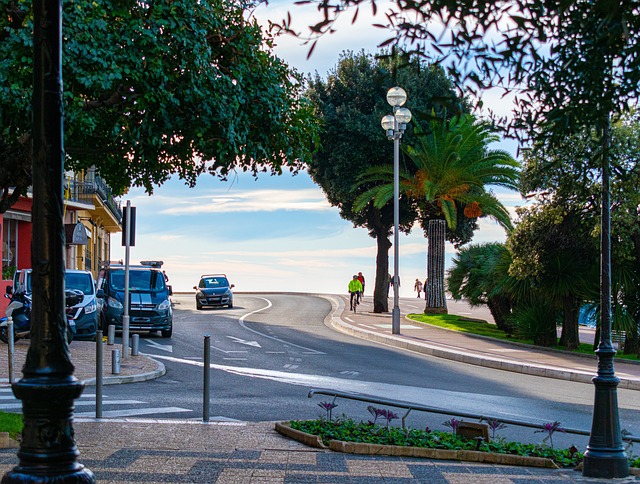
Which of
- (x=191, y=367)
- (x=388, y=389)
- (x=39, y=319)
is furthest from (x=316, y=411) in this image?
(x=39, y=319)

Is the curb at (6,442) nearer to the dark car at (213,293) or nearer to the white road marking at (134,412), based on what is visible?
the white road marking at (134,412)

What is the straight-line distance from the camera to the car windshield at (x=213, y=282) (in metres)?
43.7

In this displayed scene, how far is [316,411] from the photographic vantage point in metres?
13.8

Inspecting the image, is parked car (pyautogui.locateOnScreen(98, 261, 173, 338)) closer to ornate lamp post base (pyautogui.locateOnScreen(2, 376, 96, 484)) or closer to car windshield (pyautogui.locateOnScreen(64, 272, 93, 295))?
car windshield (pyautogui.locateOnScreen(64, 272, 93, 295))

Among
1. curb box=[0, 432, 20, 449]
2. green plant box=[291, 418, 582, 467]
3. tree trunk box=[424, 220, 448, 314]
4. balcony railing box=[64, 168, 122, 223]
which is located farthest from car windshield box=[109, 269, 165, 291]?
curb box=[0, 432, 20, 449]

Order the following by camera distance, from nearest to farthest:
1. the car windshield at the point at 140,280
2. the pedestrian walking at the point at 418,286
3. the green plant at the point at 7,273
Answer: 1. the car windshield at the point at 140,280
2. the green plant at the point at 7,273
3. the pedestrian walking at the point at 418,286

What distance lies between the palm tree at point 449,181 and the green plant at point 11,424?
86.7 feet

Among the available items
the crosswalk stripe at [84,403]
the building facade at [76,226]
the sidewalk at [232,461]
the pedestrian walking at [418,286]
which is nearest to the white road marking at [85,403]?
the crosswalk stripe at [84,403]

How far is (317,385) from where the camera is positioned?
57.0 ft

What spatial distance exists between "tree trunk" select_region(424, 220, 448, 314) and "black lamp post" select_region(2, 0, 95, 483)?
3316cm

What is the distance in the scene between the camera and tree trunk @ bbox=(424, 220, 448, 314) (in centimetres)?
3738

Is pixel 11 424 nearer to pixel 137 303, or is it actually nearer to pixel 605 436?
pixel 605 436

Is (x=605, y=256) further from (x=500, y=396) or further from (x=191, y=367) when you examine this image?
(x=191, y=367)

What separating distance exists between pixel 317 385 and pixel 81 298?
9470mm
